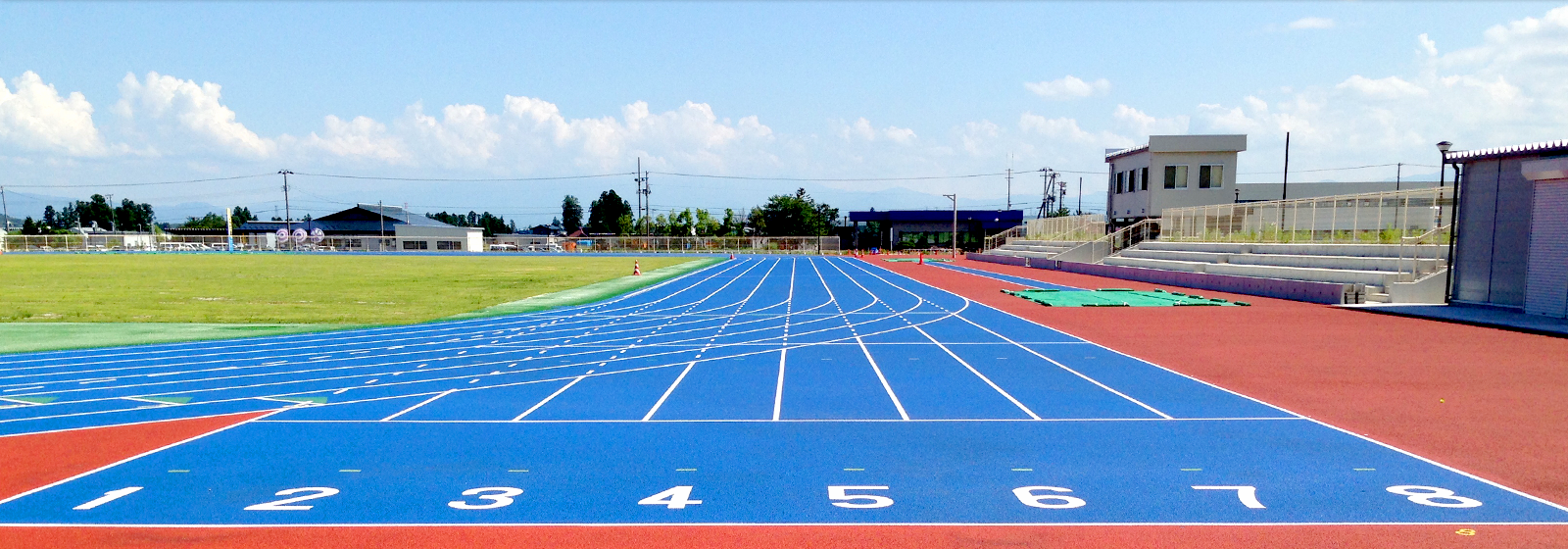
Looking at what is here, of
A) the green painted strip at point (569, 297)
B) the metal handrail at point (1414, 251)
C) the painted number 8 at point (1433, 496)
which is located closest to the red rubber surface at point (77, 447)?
the green painted strip at point (569, 297)

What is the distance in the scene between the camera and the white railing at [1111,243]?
37406mm

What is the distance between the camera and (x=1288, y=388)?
29.6 feet

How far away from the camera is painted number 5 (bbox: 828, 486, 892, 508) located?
17.1 ft

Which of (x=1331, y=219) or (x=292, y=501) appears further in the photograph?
(x=1331, y=219)

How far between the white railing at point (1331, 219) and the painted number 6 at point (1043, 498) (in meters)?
19.6

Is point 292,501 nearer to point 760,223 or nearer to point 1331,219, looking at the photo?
point 1331,219

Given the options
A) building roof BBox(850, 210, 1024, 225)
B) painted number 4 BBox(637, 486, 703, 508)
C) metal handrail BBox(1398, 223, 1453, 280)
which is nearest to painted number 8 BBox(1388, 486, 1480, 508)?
painted number 4 BBox(637, 486, 703, 508)

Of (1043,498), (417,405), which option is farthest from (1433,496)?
(417,405)

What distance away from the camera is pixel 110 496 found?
5.30 metres

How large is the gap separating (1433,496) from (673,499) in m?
5.21

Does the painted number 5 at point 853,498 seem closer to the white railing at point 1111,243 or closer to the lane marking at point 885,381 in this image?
the lane marking at point 885,381

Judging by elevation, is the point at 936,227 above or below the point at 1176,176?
below

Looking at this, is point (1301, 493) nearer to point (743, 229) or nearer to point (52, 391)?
point (52, 391)

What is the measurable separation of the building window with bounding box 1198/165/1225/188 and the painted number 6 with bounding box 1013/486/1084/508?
143ft
